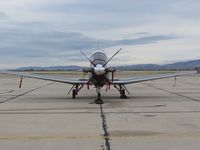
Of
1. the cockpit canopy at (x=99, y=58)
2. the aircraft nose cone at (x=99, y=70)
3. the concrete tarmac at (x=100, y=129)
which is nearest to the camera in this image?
the concrete tarmac at (x=100, y=129)

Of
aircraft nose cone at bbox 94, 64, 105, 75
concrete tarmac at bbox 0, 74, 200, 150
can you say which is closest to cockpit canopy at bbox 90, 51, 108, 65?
aircraft nose cone at bbox 94, 64, 105, 75

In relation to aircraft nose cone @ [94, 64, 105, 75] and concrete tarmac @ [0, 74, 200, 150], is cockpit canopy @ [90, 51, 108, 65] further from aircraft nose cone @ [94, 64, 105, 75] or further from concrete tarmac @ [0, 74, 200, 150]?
concrete tarmac @ [0, 74, 200, 150]

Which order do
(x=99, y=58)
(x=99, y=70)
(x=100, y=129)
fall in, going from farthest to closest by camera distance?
(x=99, y=58)
(x=99, y=70)
(x=100, y=129)

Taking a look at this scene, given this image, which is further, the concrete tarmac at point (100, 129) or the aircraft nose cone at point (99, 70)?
the aircraft nose cone at point (99, 70)

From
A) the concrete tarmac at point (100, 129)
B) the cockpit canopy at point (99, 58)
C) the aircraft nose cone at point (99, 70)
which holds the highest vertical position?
the cockpit canopy at point (99, 58)

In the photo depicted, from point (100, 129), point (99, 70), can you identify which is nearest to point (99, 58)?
point (99, 70)

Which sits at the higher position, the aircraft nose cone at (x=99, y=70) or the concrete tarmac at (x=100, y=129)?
the aircraft nose cone at (x=99, y=70)

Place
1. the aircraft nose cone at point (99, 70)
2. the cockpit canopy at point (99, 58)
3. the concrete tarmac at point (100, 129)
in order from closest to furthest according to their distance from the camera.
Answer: the concrete tarmac at point (100, 129)
the aircraft nose cone at point (99, 70)
the cockpit canopy at point (99, 58)

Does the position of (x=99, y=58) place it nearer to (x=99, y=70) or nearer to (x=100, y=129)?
(x=99, y=70)

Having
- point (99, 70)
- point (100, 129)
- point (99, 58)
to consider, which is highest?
point (99, 58)

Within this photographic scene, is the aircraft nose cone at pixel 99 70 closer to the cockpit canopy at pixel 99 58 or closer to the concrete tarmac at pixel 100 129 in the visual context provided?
the cockpit canopy at pixel 99 58

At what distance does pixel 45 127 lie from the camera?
948 cm

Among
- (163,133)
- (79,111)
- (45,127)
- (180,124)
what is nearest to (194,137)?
(163,133)

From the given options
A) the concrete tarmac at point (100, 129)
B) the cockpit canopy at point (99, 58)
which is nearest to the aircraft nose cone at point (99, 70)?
the cockpit canopy at point (99, 58)
